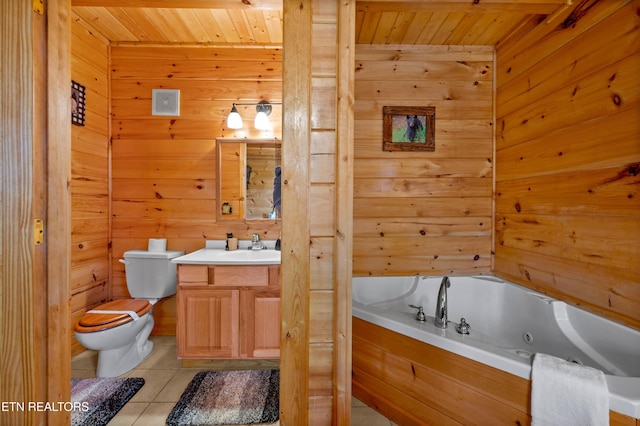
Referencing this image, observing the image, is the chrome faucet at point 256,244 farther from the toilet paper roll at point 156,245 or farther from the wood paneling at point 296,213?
the wood paneling at point 296,213

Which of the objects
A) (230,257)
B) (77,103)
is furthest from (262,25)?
(230,257)

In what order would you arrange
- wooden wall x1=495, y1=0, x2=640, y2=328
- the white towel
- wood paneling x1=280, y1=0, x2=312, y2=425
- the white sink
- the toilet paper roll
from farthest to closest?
the toilet paper roll → the white sink → wooden wall x1=495, y1=0, x2=640, y2=328 → wood paneling x1=280, y1=0, x2=312, y2=425 → the white towel

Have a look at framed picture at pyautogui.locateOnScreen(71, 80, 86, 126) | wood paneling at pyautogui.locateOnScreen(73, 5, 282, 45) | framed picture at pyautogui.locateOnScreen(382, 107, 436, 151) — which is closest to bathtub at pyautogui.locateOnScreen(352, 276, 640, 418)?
framed picture at pyautogui.locateOnScreen(382, 107, 436, 151)

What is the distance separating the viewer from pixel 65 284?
40.6 inches

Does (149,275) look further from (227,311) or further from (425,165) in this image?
(425,165)

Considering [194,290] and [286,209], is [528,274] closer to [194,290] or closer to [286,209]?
[286,209]

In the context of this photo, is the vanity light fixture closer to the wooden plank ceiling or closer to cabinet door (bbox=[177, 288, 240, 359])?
the wooden plank ceiling

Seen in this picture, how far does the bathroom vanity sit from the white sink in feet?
0.08

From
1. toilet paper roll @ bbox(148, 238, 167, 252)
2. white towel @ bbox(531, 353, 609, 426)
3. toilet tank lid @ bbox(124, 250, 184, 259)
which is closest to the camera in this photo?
white towel @ bbox(531, 353, 609, 426)

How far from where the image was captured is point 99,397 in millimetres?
1662

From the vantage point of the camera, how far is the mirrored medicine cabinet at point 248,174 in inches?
93.0

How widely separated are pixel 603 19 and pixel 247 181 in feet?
7.79

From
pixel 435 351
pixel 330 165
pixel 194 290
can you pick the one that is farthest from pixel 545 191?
pixel 194 290

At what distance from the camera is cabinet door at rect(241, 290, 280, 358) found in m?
1.91
